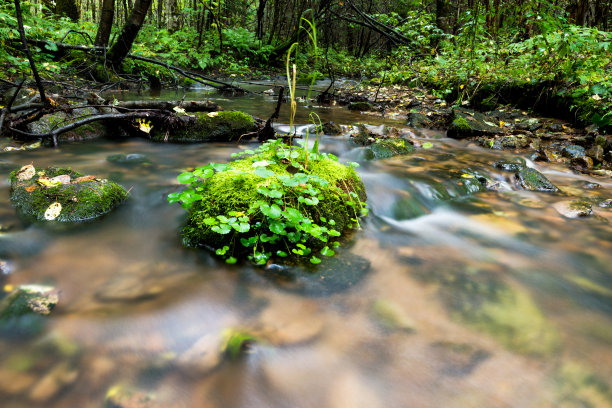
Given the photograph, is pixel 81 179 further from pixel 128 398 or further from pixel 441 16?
pixel 441 16

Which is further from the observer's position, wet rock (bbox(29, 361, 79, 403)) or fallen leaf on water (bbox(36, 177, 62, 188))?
fallen leaf on water (bbox(36, 177, 62, 188))

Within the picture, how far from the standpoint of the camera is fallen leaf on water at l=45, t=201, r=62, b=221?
2.63m

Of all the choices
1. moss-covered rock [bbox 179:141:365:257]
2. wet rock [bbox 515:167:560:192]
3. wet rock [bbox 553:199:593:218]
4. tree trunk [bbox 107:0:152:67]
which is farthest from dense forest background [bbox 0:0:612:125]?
wet rock [bbox 553:199:593:218]

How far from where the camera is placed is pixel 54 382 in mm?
1401

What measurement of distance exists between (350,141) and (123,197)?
3.61 m

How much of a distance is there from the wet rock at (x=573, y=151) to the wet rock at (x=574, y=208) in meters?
2.05

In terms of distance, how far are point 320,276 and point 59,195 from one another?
218cm

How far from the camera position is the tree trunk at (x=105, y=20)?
8.30 meters

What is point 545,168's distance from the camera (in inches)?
196

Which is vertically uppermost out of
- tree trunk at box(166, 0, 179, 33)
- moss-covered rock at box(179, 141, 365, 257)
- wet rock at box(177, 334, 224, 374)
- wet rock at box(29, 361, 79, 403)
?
tree trunk at box(166, 0, 179, 33)

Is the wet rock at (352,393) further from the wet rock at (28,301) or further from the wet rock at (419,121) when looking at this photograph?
the wet rock at (419,121)

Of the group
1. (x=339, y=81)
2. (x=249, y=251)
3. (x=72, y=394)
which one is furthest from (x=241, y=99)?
(x=72, y=394)

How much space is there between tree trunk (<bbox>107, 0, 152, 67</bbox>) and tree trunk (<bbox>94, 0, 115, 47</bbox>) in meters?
0.76

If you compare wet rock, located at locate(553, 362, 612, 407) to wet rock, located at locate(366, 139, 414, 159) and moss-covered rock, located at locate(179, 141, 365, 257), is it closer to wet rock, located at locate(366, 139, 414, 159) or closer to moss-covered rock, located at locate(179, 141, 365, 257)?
moss-covered rock, located at locate(179, 141, 365, 257)
